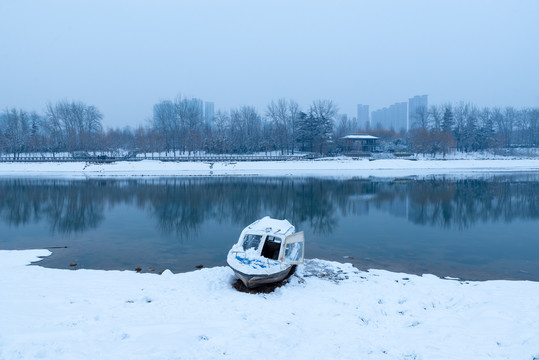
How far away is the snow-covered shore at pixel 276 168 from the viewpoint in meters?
55.9

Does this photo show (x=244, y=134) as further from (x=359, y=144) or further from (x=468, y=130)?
(x=468, y=130)

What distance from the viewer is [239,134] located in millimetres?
84500

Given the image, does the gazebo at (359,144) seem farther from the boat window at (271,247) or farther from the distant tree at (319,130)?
the boat window at (271,247)

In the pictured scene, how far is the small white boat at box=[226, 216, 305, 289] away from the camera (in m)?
11.1

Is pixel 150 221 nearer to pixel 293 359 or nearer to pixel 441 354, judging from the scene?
pixel 293 359

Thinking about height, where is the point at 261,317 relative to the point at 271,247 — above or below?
below

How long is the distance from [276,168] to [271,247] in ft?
150

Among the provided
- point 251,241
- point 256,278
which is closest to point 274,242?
point 251,241

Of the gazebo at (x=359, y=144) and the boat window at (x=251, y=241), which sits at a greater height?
the gazebo at (x=359, y=144)

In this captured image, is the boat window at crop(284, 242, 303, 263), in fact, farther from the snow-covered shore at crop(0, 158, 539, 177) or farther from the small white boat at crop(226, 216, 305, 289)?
the snow-covered shore at crop(0, 158, 539, 177)

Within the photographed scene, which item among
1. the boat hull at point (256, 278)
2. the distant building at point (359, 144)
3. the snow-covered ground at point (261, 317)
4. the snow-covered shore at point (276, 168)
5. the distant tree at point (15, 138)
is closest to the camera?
the snow-covered ground at point (261, 317)

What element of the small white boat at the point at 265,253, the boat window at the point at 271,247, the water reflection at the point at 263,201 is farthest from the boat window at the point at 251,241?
the water reflection at the point at 263,201

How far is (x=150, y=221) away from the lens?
22328 mm

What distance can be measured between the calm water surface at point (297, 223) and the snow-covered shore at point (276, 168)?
16415mm
